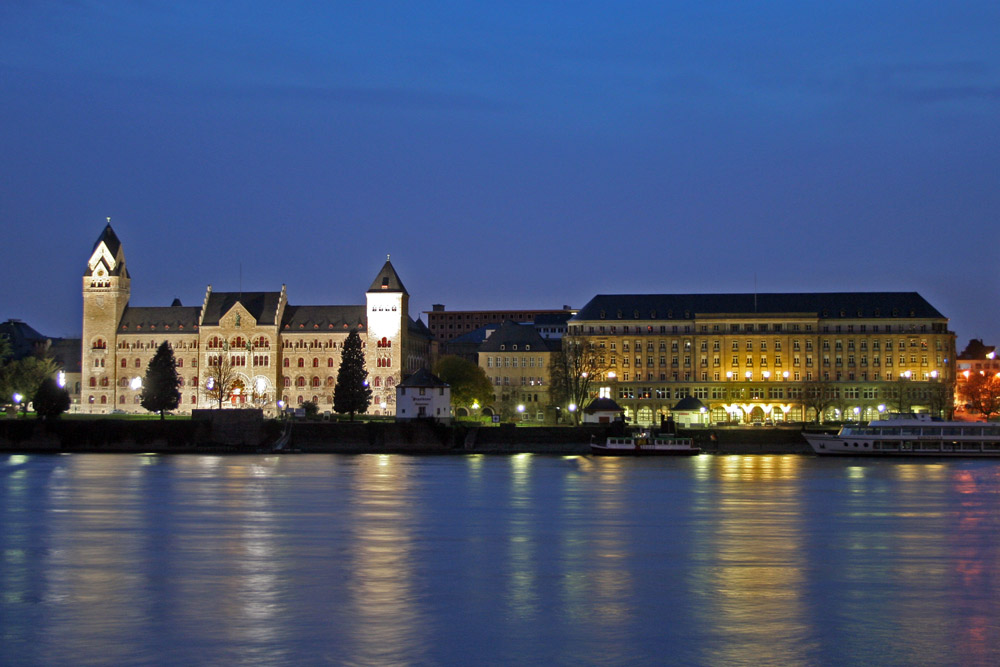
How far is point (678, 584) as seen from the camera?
3238 cm

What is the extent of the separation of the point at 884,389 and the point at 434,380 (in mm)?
57734

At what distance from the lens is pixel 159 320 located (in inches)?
6403

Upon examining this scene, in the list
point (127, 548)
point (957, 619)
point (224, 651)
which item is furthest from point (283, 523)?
point (957, 619)

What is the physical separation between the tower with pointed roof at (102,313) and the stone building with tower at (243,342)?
0.13 metres

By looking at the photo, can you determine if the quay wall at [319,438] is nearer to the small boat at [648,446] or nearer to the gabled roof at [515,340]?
the small boat at [648,446]

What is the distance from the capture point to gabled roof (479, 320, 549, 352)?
15175cm

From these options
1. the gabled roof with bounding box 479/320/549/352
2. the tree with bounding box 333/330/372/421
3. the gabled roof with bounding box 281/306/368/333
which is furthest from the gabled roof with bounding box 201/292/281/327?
the tree with bounding box 333/330/372/421

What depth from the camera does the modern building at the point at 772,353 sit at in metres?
141

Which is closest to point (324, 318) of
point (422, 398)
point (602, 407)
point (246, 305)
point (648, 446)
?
point (246, 305)

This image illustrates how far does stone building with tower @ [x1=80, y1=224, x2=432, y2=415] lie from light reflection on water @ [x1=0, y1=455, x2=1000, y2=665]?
91.9 metres

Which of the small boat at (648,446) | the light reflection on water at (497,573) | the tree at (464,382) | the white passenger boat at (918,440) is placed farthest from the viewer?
the tree at (464,382)

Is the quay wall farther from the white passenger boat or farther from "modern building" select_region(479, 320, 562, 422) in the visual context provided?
"modern building" select_region(479, 320, 562, 422)

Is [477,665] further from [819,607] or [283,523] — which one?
[283,523]

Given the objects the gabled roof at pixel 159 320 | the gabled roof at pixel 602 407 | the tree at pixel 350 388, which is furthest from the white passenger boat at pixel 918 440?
the gabled roof at pixel 159 320
